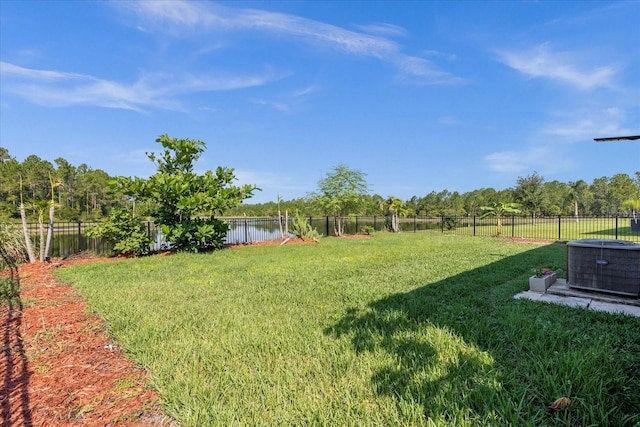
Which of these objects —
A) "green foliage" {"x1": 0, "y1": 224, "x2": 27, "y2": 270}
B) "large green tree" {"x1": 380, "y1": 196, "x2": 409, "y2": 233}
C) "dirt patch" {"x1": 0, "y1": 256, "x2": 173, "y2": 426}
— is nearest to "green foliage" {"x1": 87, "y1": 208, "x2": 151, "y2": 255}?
"green foliage" {"x1": 0, "y1": 224, "x2": 27, "y2": 270}

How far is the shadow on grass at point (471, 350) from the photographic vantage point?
1.71m

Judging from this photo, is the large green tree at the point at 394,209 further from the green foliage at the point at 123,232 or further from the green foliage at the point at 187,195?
the green foliage at the point at 123,232

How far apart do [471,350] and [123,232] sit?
9.20 meters

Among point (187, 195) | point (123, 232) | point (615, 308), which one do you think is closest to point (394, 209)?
point (187, 195)

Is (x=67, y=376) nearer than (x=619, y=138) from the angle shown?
Yes

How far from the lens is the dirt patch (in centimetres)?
179

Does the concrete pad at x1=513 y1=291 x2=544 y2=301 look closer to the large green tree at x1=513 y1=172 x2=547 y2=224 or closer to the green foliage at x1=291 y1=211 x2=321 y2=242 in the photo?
the green foliage at x1=291 y1=211 x2=321 y2=242

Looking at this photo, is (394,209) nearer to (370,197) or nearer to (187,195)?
(370,197)

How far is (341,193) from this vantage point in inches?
635

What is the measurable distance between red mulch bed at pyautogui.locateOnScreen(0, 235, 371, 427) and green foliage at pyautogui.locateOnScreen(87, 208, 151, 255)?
4941 millimetres

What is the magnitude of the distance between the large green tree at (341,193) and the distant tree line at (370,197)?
0.35 ft

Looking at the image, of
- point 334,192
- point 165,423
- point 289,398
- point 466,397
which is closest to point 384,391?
point 466,397

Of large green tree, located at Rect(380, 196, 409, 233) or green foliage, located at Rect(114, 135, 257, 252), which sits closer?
green foliage, located at Rect(114, 135, 257, 252)

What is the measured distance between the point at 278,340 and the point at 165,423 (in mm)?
1107
